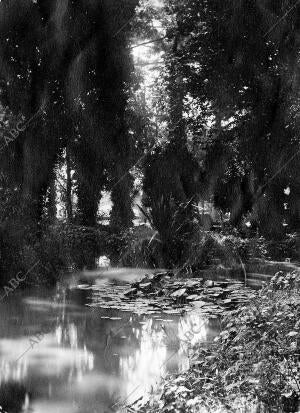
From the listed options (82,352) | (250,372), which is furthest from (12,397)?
(250,372)

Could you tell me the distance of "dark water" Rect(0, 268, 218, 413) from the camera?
5355 millimetres

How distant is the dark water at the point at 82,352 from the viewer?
5355 mm

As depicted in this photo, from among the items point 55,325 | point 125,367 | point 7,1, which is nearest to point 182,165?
point 7,1

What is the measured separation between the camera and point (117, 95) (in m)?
16.9

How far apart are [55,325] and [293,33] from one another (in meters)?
13.3

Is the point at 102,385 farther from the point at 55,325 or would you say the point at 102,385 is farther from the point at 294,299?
the point at 55,325

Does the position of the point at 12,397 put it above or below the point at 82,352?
below

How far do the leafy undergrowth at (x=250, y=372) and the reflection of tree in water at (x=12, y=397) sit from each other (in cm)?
119

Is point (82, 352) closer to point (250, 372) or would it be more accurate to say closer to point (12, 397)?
point (12, 397)

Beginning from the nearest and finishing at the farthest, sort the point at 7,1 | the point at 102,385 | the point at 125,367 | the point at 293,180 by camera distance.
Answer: the point at 102,385 → the point at 125,367 → the point at 7,1 → the point at 293,180

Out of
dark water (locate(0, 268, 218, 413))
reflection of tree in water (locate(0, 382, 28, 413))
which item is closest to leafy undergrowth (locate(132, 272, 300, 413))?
dark water (locate(0, 268, 218, 413))

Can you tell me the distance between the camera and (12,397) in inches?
208

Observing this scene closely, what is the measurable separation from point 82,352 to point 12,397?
172 centimetres

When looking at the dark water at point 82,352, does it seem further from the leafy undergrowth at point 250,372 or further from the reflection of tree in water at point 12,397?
the leafy undergrowth at point 250,372
